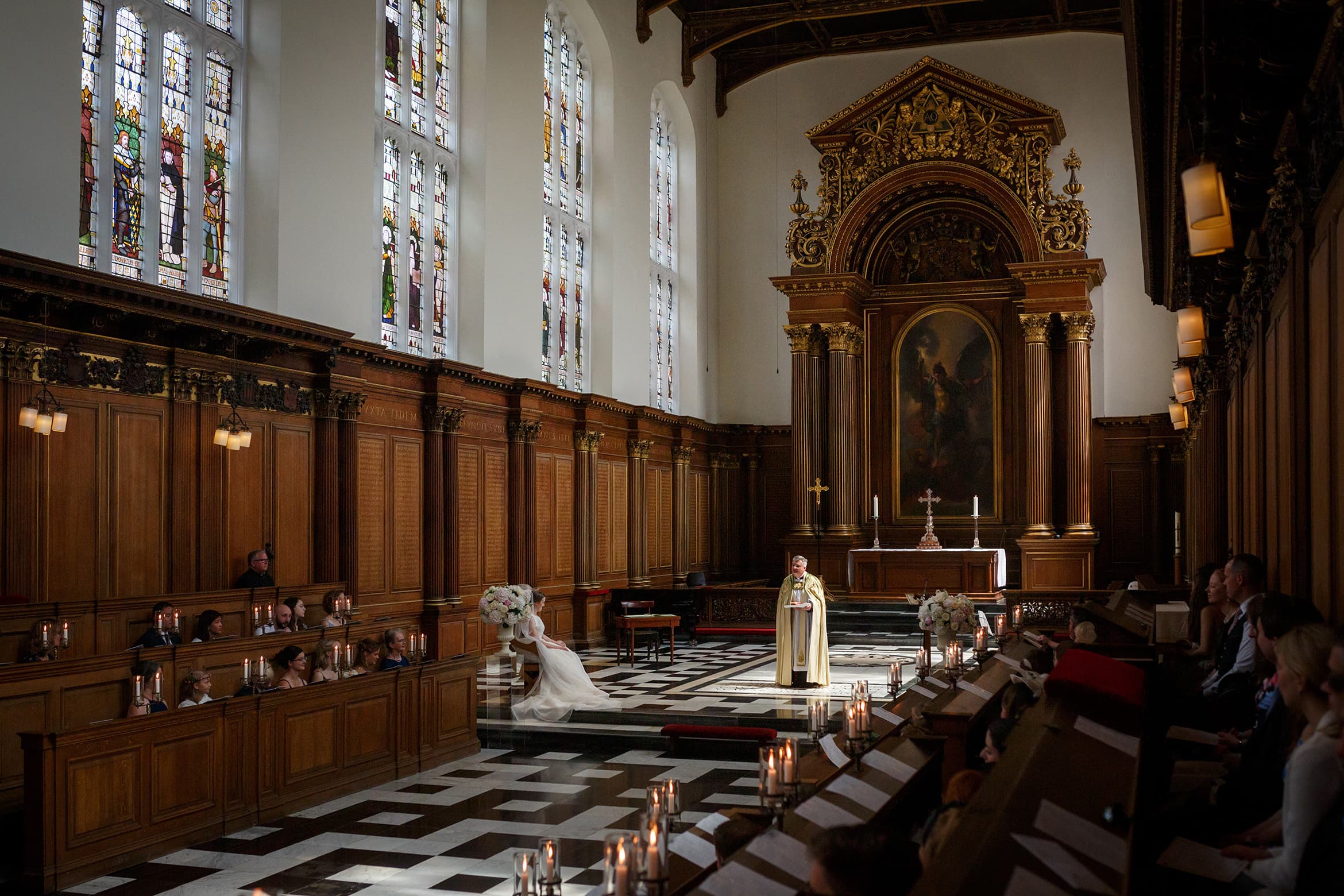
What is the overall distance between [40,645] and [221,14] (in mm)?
8357

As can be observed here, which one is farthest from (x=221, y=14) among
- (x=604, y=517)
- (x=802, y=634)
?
(x=604, y=517)

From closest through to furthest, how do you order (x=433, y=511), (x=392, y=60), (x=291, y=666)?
(x=291, y=666)
(x=433, y=511)
(x=392, y=60)

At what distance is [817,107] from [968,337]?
6.68 meters

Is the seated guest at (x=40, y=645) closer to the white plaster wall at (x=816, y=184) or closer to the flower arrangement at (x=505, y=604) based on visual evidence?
the flower arrangement at (x=505, y=604)

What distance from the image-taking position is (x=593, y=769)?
11.4 metres

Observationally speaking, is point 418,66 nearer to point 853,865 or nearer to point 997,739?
point 997,739

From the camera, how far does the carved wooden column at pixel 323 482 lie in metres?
15.1

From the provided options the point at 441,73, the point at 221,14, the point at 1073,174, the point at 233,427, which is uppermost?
the point at 441,73

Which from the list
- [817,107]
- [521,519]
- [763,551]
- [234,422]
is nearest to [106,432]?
[234,422]

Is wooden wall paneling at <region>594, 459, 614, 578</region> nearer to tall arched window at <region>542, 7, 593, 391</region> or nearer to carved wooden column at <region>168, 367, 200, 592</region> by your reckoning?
tall arched window at <region>542, 7, 593, 391</region>

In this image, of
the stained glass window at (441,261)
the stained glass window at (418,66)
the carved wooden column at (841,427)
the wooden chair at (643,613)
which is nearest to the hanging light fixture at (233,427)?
the stained glass window at (441,261)

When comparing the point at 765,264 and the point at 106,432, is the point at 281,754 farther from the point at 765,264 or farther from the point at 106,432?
the point at 765,264

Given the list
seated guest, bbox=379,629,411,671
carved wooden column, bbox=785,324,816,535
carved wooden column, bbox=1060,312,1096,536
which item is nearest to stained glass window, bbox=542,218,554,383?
carved wooden column, bbox=785,324,816,535

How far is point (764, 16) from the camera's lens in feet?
86.4
